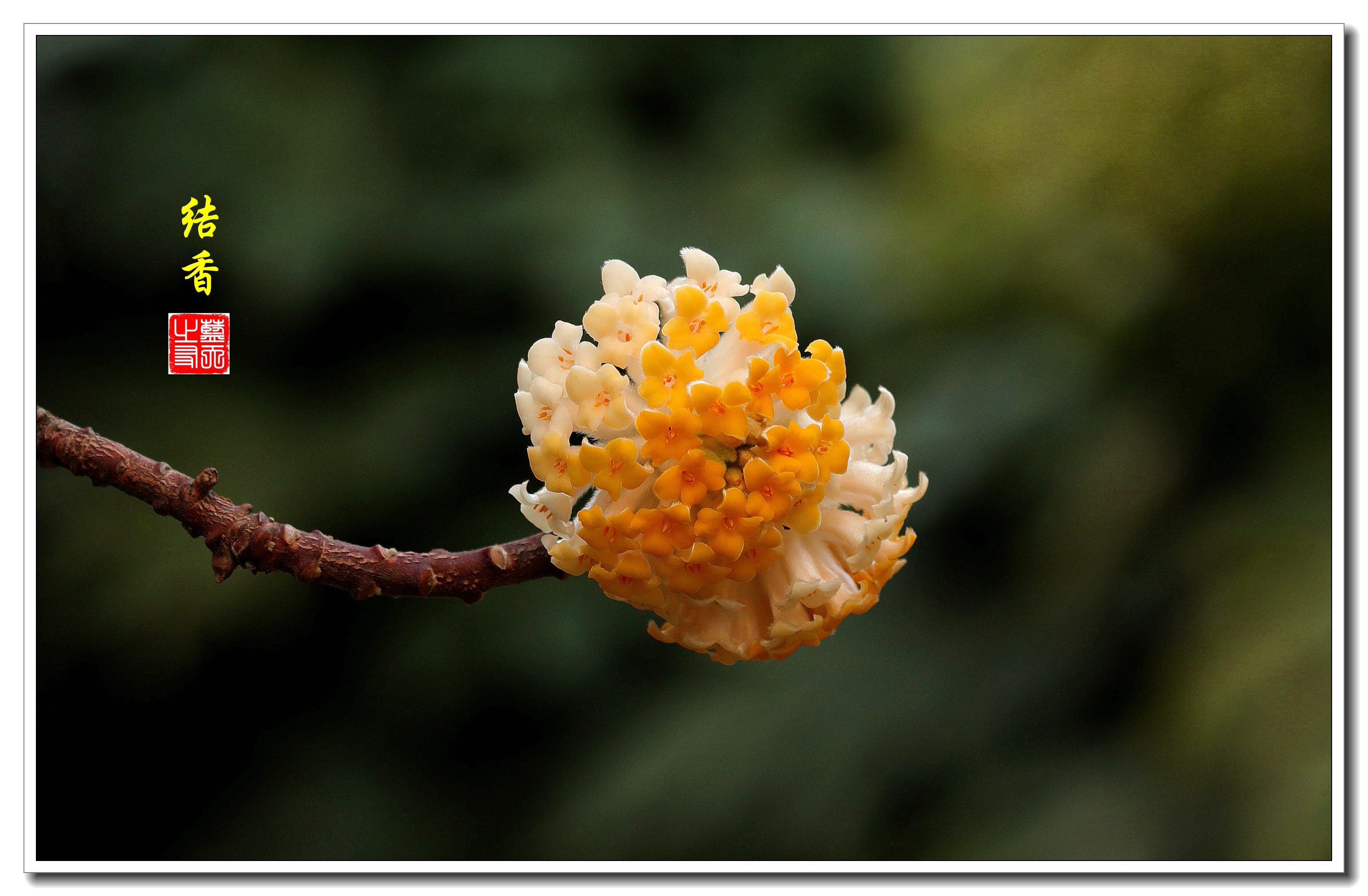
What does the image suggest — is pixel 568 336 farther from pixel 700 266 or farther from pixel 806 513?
pixel 806 513

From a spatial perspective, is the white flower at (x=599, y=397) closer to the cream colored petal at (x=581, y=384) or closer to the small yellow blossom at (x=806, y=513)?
the cream colored petal at (x=581, y=384)

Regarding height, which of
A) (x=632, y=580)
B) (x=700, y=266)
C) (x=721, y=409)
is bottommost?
(x=632, y=580)

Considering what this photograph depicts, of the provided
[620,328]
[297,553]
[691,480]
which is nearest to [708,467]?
[691,480]

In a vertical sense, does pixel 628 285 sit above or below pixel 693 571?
above

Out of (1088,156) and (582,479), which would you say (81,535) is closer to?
(582,479)

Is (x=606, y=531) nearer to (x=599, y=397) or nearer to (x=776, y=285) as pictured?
(x=599, y=397)

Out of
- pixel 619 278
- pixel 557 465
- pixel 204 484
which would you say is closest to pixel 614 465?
pixel 557 465

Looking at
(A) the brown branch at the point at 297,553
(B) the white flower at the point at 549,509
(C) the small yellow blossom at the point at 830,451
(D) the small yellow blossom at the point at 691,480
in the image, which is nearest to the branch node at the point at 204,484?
(A) the brown branch at the point at 297,553
